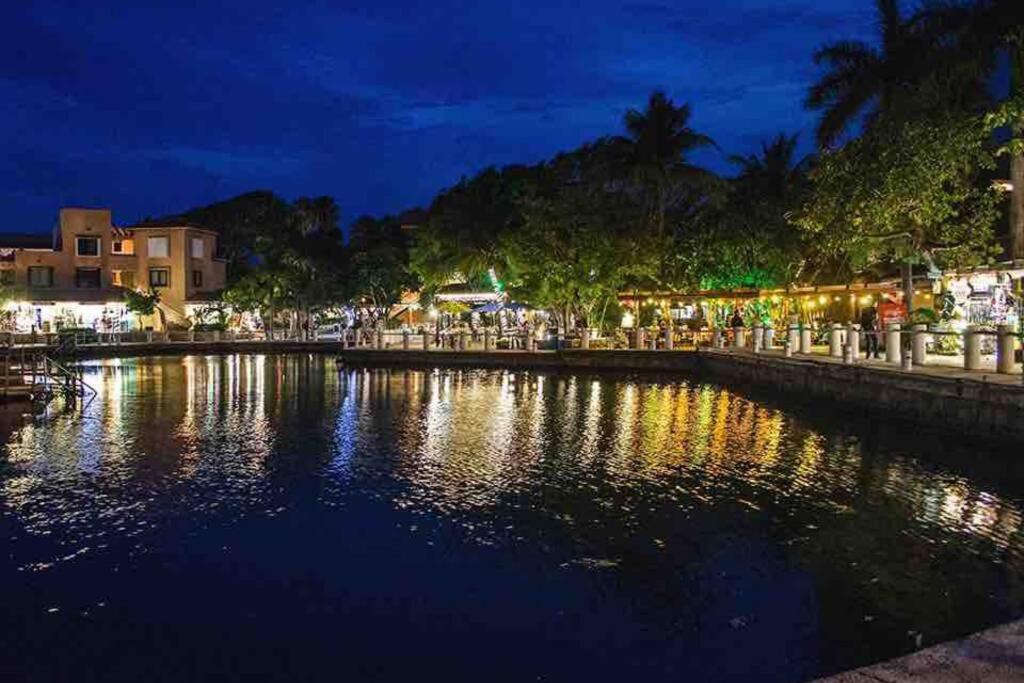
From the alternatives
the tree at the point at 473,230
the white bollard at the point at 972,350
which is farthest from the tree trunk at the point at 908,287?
the tree at the point at 473,230

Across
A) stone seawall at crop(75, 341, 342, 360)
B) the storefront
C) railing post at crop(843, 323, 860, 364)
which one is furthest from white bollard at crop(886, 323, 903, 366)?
the storefront

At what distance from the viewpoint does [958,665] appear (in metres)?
6.44

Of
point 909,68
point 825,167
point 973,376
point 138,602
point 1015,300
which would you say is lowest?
point 138,602

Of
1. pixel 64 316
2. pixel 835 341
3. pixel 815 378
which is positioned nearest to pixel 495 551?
pixel 815 378

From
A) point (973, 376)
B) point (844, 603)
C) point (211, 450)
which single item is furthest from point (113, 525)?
point (973, 376)

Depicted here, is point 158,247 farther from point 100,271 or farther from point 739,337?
point 739,337

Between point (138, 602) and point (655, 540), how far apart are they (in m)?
5.94

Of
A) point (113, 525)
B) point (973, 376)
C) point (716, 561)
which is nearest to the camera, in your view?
point (716, 561)

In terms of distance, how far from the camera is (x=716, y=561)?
1071 cm

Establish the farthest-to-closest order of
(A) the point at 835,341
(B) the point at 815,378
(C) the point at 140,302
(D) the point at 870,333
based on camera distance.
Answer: (C) the point at 140,302
(A) the point at 835,341
(D) the point at 870,333
(B) the point at 815,378

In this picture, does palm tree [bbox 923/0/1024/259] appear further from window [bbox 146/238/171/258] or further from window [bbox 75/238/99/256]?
window [bbox 75/238/99/256]

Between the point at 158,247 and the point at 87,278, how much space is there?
5404 mm

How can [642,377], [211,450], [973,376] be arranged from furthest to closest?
1. [642,377]
2. [973,376]
3. [211,450]

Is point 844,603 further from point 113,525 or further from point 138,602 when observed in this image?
point 113,525
